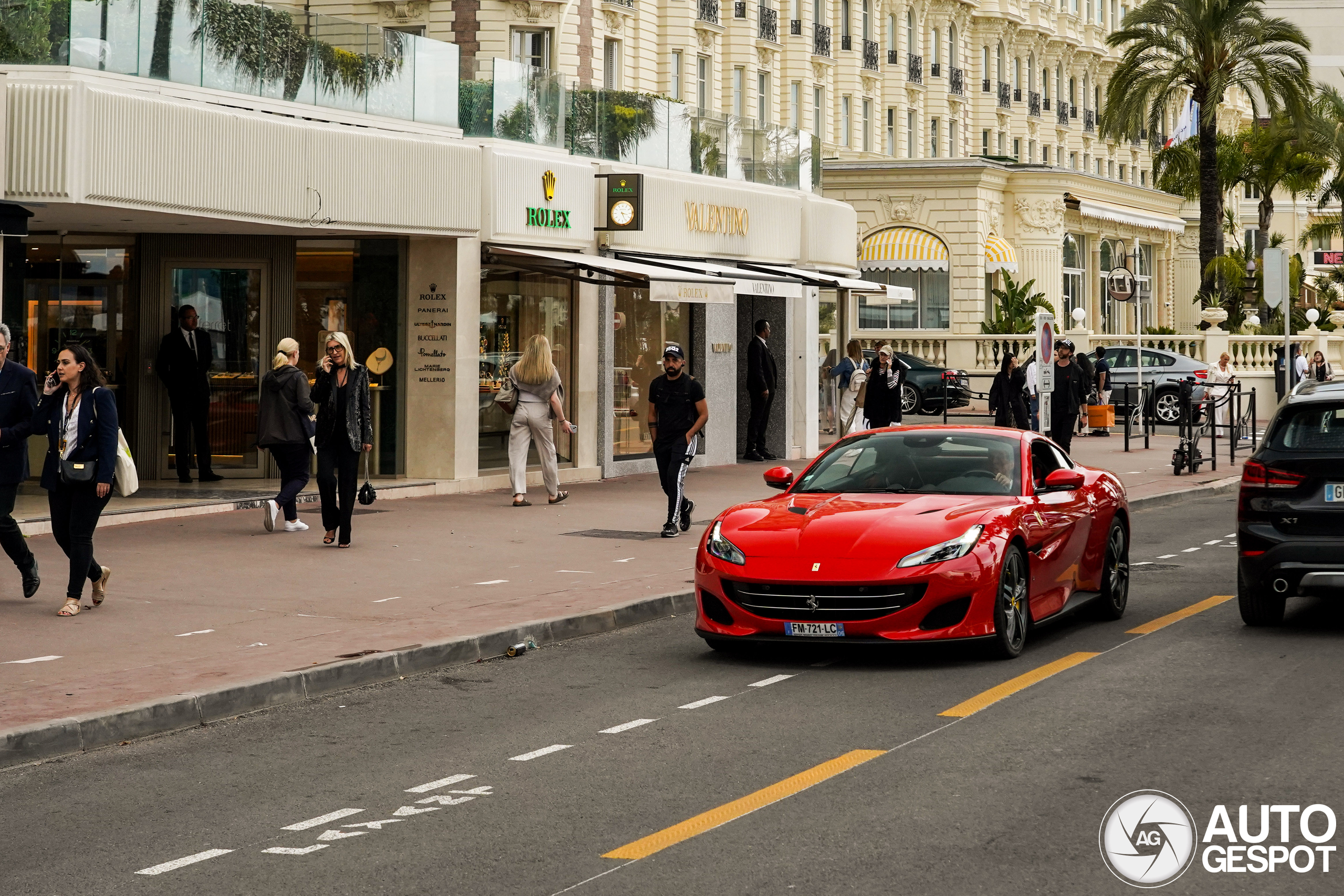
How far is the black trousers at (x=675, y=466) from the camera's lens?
16.9 meters

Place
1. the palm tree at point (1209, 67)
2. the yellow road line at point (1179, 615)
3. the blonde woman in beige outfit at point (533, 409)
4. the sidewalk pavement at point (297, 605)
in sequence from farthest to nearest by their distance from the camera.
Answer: the palm tree at point (1209, 67), the blonde woman in beige outfit at point (533, 409), the yellow road line at point (1179, 615), the sidewalk pavement at point (297, 605)

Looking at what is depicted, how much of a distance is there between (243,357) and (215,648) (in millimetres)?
10920

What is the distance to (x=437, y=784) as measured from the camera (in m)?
7.33

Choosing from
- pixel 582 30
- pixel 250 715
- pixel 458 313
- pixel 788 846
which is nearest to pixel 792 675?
pixel 250 715

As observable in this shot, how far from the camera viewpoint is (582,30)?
133ft

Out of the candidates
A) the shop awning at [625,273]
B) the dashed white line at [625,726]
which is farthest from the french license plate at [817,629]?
the shop awning at [625,273]

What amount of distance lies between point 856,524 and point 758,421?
17304 mm

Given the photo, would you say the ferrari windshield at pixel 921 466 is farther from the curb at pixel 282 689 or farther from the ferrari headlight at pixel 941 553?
the curb at pixel 282 689

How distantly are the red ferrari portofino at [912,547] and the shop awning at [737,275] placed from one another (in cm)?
1170

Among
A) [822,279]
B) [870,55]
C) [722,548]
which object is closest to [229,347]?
[822,279]

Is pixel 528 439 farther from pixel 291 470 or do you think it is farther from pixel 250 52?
pixel 250 52

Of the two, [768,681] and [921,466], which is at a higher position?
[921,466]

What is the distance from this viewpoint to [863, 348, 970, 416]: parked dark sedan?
138ft

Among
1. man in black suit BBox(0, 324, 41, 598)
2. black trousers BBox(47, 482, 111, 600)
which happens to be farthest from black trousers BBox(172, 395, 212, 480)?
black trousers BBox(47, 482, 111, 600)
